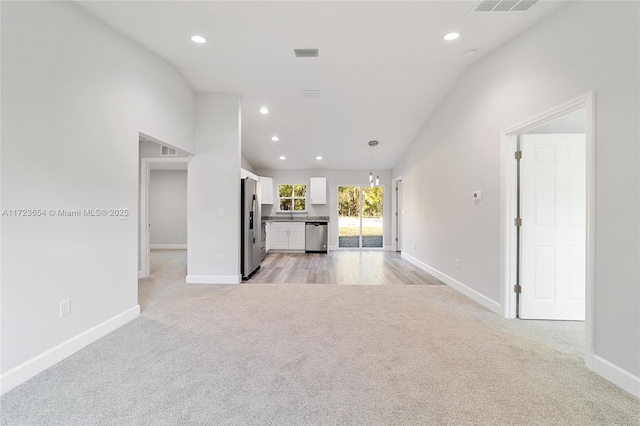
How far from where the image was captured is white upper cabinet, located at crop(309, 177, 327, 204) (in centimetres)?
828

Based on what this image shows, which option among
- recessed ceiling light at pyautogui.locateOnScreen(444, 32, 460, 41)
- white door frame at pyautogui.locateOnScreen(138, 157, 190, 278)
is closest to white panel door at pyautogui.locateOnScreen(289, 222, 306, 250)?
white door frame at pyautogui.locateOnScreen(138, 157, 190, 278)

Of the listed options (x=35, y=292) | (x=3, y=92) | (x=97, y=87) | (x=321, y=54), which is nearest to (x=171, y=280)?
(x=35, y=292)

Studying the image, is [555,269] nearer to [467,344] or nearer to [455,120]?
[467,344]

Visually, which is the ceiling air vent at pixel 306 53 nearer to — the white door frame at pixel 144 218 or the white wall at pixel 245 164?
the white door frame at pixel 144 218

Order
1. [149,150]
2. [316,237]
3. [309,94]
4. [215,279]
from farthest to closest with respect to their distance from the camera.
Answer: [316,237] → [149,150] → [309,94] → [215,279]

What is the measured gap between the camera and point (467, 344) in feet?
7.87

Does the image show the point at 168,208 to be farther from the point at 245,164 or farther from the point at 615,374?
the point at 615,374

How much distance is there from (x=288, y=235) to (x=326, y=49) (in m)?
5.45

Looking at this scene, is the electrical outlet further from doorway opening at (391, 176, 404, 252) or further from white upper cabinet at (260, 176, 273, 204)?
doorway opening at (391, 176, 404, 252)

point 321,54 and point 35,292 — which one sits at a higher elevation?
point 321,54

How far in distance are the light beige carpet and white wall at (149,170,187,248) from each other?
239 inches

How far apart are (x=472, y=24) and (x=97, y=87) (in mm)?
3587
